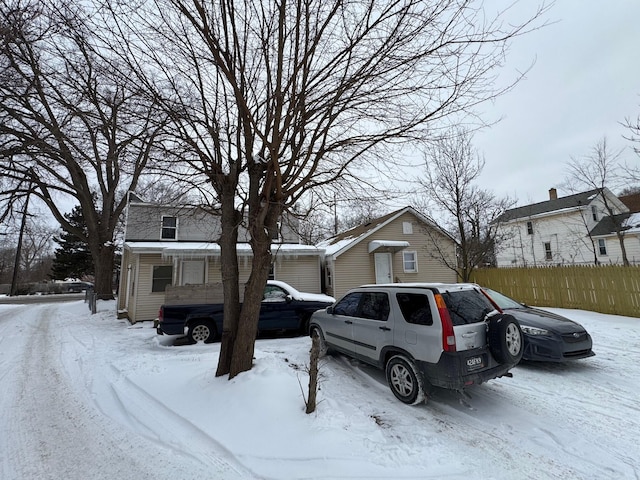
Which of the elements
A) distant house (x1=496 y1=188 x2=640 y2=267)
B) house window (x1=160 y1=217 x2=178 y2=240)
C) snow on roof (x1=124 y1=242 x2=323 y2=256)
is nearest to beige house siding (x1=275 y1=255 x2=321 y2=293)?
snow on roof (x1=124 y1=242 x2=323 y2=256)

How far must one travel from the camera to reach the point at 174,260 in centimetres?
1245

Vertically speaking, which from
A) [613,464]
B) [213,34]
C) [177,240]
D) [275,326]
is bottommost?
[613,464]

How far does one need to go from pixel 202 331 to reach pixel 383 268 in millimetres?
10766

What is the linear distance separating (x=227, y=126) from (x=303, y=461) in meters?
4.88

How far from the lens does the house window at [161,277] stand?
12.5 meters

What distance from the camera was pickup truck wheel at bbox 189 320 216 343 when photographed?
27.6ft

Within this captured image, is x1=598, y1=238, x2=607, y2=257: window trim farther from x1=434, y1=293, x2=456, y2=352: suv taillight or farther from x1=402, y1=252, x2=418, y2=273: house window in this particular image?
x1=434, y1=293, x2=456, y2=352: suv taillight

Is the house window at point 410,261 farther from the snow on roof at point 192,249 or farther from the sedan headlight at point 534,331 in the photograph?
the sedan headlight at point 534,331

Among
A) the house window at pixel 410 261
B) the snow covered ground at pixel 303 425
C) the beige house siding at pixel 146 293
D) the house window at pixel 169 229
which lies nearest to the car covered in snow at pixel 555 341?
the snow covered ground at pixel 303 425

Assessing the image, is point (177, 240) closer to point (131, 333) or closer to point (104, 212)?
point (131, 333)

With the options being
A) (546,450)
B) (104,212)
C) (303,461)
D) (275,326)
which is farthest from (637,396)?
(104,212)

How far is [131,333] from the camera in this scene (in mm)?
9734

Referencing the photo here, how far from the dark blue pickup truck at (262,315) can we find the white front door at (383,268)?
7514 millimetres

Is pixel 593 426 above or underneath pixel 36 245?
underneath
